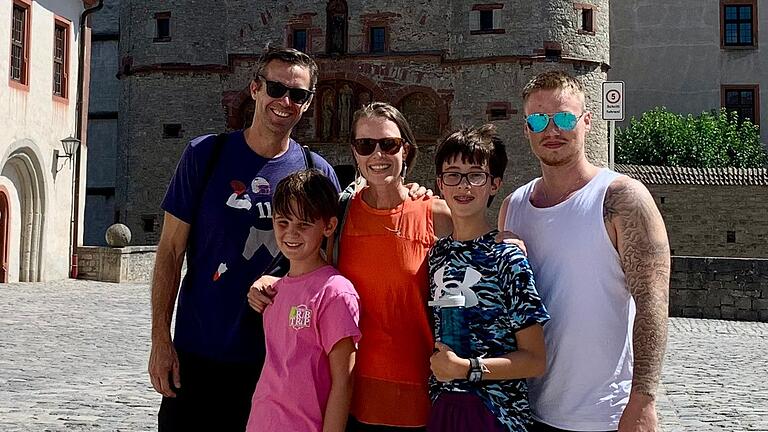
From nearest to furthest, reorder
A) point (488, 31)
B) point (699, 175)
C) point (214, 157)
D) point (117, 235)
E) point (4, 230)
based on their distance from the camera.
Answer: point (214, 157), point (4, 230), point (117, 235), point (699, 175), point (488, 31)

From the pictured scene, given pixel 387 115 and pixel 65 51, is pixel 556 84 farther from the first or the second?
pixel 65 51

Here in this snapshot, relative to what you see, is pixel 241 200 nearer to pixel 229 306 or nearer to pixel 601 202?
pixel 229 306

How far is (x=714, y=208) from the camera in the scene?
2833cm

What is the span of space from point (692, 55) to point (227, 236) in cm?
3493

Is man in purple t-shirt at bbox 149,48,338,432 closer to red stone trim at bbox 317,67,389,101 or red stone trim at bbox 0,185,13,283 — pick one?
red stone trim at bbox 0,185,13,283

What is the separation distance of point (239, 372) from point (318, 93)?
27.1 m

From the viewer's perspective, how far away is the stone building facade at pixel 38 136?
1920cm

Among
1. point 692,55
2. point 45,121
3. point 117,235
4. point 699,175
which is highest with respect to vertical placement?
point 692,55

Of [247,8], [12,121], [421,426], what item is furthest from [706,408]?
[247,8]

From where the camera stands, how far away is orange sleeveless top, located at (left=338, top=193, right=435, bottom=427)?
10.0ft

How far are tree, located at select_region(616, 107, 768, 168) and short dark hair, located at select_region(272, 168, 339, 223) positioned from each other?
30486mm

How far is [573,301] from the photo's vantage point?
9.48 feet

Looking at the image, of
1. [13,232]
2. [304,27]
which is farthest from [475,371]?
[304,27]

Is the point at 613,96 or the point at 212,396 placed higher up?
the point at 613,96
